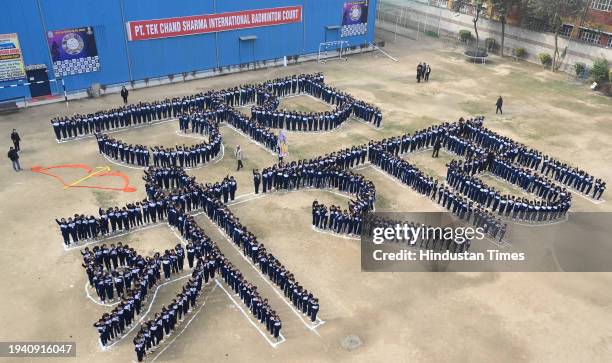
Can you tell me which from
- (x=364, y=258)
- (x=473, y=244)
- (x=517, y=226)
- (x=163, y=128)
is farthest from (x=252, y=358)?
(x=163, y=128)

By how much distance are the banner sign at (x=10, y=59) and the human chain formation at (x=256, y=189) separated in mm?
7034

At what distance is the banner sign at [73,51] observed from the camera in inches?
1248

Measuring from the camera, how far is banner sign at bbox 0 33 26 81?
99.1 ft

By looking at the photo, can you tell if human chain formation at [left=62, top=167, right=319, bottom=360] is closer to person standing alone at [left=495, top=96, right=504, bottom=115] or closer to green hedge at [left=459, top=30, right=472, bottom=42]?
person standing alone at [left=495, top=96, right=504, bottom=115]

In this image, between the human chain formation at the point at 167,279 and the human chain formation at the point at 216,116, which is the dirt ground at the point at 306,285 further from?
the human chain formation at the point at 216,116

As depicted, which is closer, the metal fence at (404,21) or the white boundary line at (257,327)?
the white boundary line at (257,327)

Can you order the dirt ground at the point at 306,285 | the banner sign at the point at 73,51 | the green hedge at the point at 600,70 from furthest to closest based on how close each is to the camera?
the green hedge at the point at 600,70
the banner sign at the point at 73,51
the dirt ground at the point at 306,285

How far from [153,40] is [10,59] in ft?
29.0

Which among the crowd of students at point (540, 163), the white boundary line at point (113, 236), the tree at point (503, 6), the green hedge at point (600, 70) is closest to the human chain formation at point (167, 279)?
the white boundary line at point (113, 236)

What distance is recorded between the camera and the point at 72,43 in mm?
32281

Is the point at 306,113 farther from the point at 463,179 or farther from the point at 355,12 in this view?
the point at 355,12

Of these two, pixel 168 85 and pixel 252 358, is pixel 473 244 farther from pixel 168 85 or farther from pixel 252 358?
pixel 168 85

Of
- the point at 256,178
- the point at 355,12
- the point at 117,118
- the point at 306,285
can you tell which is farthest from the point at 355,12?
the point at 306,285

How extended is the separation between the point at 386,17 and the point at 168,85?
29.4 meters
